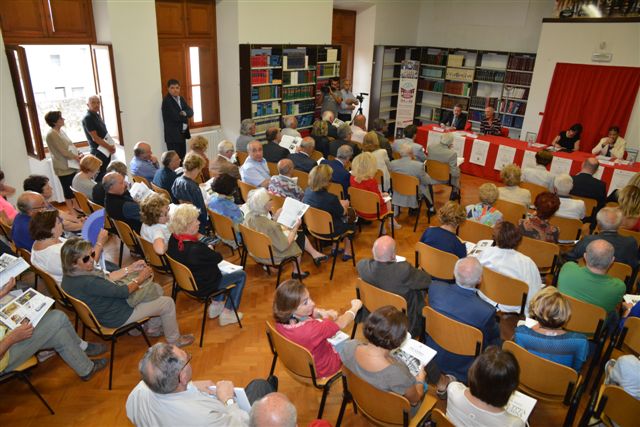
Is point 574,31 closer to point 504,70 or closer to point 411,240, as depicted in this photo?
point 504,70

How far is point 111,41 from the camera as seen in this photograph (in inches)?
261

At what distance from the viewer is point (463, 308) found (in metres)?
2.99

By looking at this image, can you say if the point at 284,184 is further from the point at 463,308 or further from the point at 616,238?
the point at 616,238

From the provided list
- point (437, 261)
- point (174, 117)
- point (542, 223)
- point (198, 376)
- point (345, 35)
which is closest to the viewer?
point (198, 376)

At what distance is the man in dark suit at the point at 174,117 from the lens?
7344 millimetres

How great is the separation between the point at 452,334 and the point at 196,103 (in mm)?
7420

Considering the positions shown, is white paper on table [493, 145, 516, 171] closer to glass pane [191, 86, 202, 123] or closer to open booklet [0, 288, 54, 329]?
glass pane [191, 86, 202, 123]

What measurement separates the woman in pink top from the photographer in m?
7.87

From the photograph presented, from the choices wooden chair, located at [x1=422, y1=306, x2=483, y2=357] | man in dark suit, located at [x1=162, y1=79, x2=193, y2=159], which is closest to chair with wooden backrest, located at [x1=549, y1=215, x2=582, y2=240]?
wooden chair, located at [x1=422, y1=306, x2=483, y2=357]

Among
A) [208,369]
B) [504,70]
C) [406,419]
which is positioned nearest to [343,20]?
[504,70]

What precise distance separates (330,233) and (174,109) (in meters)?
4.15

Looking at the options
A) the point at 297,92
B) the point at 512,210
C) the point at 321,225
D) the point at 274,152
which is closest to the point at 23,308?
the point at 321,225

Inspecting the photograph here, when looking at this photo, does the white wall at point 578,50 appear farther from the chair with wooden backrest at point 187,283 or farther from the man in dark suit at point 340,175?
the chair with wooden backrest at point 187,283

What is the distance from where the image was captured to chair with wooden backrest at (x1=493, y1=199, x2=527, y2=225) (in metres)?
5.38
